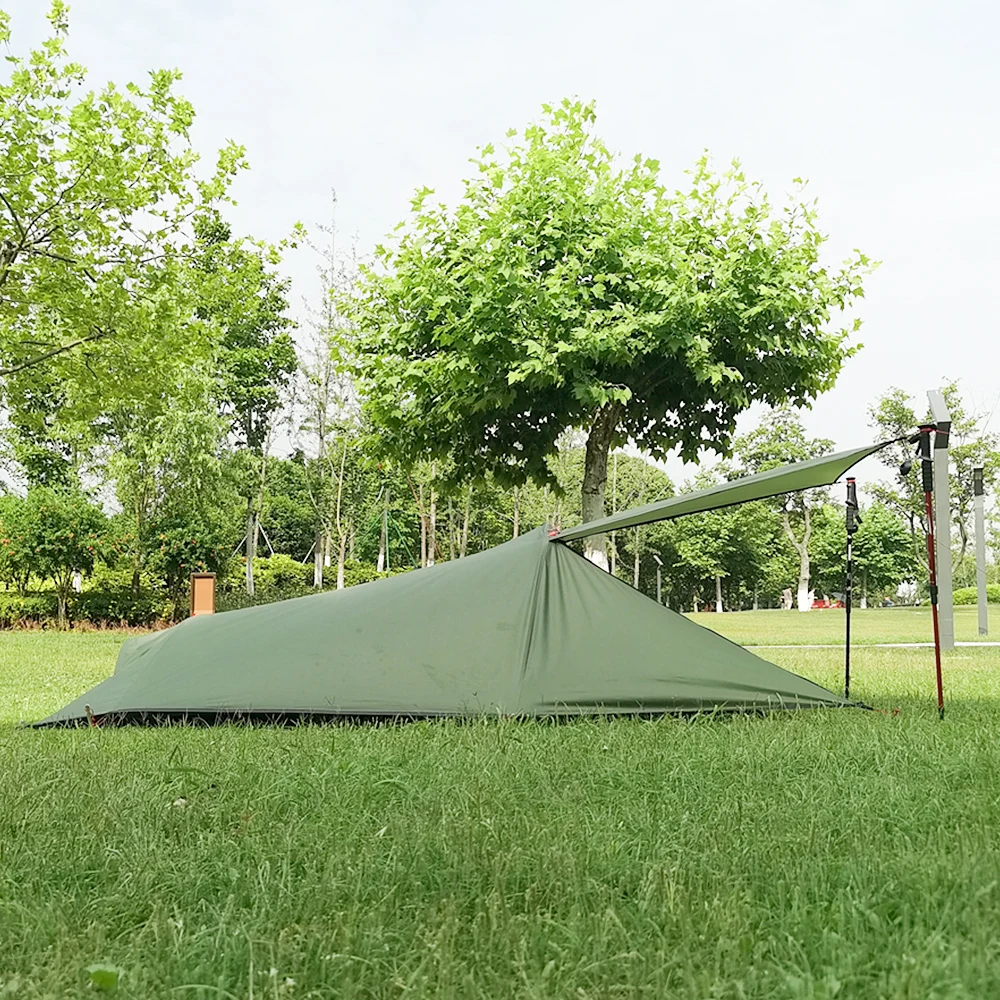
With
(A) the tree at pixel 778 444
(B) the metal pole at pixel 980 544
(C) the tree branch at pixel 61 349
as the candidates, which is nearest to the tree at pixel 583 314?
(C) the tree branch at pixel 61 349

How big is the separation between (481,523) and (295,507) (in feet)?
25.8

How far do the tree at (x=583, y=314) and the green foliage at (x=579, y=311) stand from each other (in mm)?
25

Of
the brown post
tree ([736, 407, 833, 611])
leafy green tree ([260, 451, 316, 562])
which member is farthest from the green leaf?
tree ([736, 407, 833, 611])

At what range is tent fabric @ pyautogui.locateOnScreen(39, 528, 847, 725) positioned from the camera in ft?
16.7

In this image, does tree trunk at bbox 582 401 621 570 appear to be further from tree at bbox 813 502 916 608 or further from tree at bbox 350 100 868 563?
tree at bbox 813 502 916 608

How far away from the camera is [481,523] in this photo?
127 ft

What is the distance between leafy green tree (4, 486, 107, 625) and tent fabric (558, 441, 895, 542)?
44.9 ft

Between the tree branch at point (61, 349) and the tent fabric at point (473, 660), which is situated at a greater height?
the tree branch at point (61, 349)

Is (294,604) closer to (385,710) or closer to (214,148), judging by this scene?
(385,710)

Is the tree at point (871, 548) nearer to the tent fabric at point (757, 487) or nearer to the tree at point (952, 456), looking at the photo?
the tree at point (952, 456)

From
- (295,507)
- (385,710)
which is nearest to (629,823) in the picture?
(385,710)

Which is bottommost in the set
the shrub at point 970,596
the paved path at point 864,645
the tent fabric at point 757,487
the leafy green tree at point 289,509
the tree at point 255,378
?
the paved path at point 864,645

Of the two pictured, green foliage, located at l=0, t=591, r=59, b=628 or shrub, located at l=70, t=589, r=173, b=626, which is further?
shrub, located at l=70, t=589, r=173, b=626

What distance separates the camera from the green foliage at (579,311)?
10.0m
